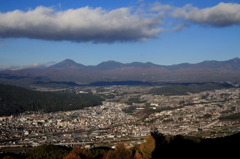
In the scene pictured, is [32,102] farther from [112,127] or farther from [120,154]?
[120,154]

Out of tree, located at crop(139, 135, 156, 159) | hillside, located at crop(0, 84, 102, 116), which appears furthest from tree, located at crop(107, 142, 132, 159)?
hillside, located at crop(0, 84, 102, 116)

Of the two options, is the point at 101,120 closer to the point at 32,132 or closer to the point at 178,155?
the point at 32,132

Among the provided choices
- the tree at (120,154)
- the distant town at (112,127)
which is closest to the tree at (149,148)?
the tree at (120,154)

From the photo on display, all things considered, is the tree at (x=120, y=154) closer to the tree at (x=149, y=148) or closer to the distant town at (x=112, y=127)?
the tree at (x=149, y=148)

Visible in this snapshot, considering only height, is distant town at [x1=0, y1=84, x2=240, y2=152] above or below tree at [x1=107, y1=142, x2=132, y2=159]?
below

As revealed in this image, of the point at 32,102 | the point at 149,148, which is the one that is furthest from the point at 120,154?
the point at 32,102

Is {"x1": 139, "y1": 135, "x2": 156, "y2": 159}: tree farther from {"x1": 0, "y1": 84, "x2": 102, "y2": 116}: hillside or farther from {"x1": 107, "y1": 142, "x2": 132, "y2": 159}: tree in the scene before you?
{"x1": 0, "y1": 84, "x2": 102, "y2": 116}: hillside

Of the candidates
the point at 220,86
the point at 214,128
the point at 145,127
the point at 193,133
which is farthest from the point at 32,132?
the point at 220,86

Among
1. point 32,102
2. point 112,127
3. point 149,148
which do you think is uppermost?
point 149,148
